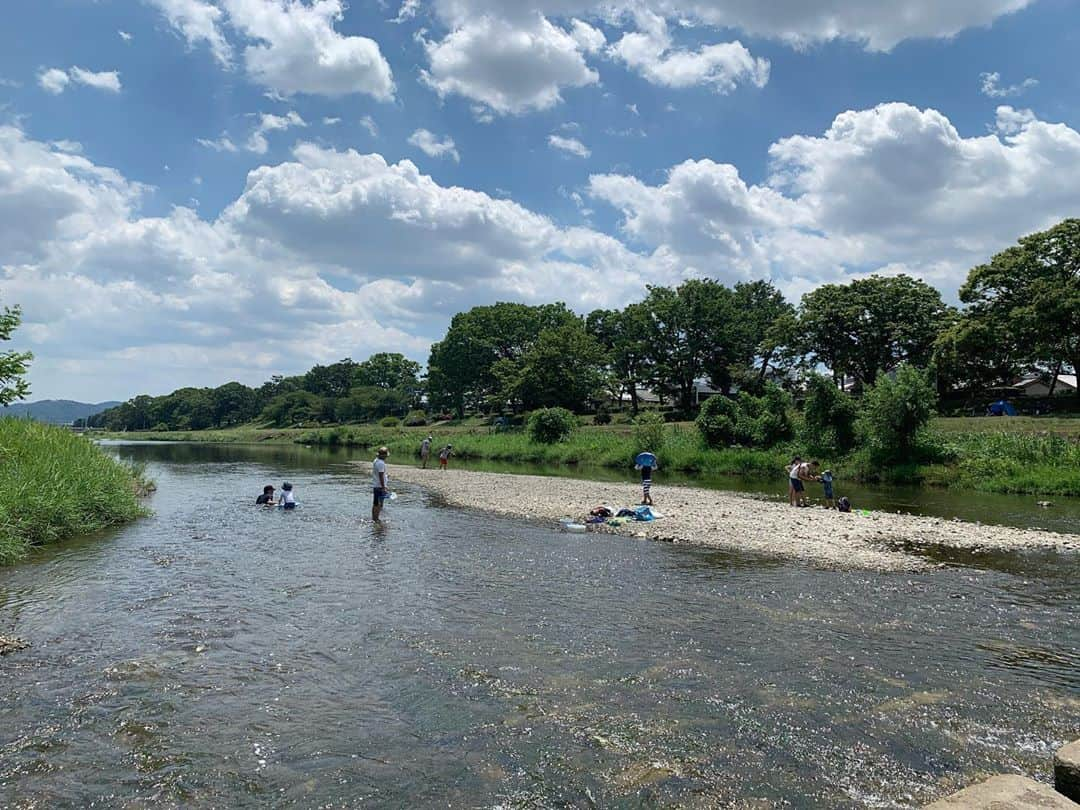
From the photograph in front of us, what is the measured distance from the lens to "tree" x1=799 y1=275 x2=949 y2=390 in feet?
254

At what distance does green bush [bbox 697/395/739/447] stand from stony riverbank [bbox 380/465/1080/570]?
71.6 ft

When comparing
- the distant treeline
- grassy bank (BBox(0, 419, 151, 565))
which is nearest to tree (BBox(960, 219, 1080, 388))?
the distant treeline

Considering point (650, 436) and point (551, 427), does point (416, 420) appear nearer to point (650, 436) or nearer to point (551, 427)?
point (551, 427)

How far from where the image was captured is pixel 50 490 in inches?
849

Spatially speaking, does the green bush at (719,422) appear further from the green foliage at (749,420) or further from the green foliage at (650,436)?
the green foliage at (650,436)

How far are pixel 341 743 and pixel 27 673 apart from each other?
5.71 m

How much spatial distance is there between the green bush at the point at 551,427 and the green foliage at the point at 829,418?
2944 centimetres

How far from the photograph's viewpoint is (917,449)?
43.7 meters

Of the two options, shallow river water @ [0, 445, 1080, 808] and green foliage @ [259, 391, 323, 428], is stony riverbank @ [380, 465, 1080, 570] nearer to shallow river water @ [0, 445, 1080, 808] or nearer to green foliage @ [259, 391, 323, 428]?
shallow river water @ [0, 445, 1080, 808]

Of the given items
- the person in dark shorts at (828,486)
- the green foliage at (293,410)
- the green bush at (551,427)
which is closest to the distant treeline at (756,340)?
the green foliage at (293,410)

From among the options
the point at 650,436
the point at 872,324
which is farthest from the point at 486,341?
the point at 650,436

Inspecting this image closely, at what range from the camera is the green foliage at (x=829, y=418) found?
160 feet

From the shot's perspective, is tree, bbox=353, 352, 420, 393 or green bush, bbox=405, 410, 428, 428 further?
tree, bbox=353, 352, 420, 393

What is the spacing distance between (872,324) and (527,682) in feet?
265
